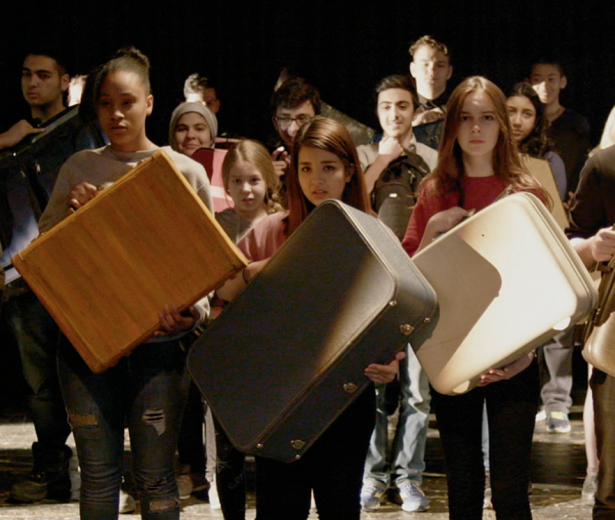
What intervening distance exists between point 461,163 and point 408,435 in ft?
4.05

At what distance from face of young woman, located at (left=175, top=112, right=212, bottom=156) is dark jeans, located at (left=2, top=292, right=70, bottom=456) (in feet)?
2.97

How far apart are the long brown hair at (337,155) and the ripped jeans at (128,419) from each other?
493mm

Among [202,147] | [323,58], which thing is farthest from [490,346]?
[323,58]

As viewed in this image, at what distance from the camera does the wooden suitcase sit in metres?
2.67

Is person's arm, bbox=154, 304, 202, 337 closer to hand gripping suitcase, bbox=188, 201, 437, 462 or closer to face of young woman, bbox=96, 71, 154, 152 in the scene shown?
hand gripping suitcase, bbox=188, 201, 437, 462

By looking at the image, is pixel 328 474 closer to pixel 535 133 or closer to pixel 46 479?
pixel 46 479

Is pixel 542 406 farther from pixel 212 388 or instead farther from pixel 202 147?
pixel 212 388

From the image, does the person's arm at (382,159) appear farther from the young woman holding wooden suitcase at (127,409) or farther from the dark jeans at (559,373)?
the dark jeans at (559,373)

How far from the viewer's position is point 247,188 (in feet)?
12.8

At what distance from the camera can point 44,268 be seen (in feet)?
9.04

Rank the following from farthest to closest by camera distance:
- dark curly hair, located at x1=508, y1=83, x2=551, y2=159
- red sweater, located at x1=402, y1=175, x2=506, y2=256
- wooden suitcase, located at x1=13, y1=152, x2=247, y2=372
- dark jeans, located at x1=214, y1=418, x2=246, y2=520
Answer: dark curly hair, located at x1=508, y1=83, x2=551, y2=159 → dark jeans, located at x1=214, y1=418, x2=246, y2=520 → red sweater, located at x1=402, y1=175, x2=506, y2=256 → wooden suitcase, located at x1=13, y1=152, x2=247, y2=372

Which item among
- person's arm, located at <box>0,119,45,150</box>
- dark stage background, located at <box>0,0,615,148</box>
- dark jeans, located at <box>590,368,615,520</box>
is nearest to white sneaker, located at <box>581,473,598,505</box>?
dark jeans, located at <box>590,368,615,520</box>

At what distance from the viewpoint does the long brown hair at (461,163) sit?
3127 mm

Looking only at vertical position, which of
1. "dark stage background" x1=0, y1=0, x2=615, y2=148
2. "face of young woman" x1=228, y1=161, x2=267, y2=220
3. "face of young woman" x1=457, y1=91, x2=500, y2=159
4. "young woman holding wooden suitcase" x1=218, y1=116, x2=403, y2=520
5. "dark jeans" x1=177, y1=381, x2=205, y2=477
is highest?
"dark stage background" x1=0, y1=0, x2=615, y2=148
